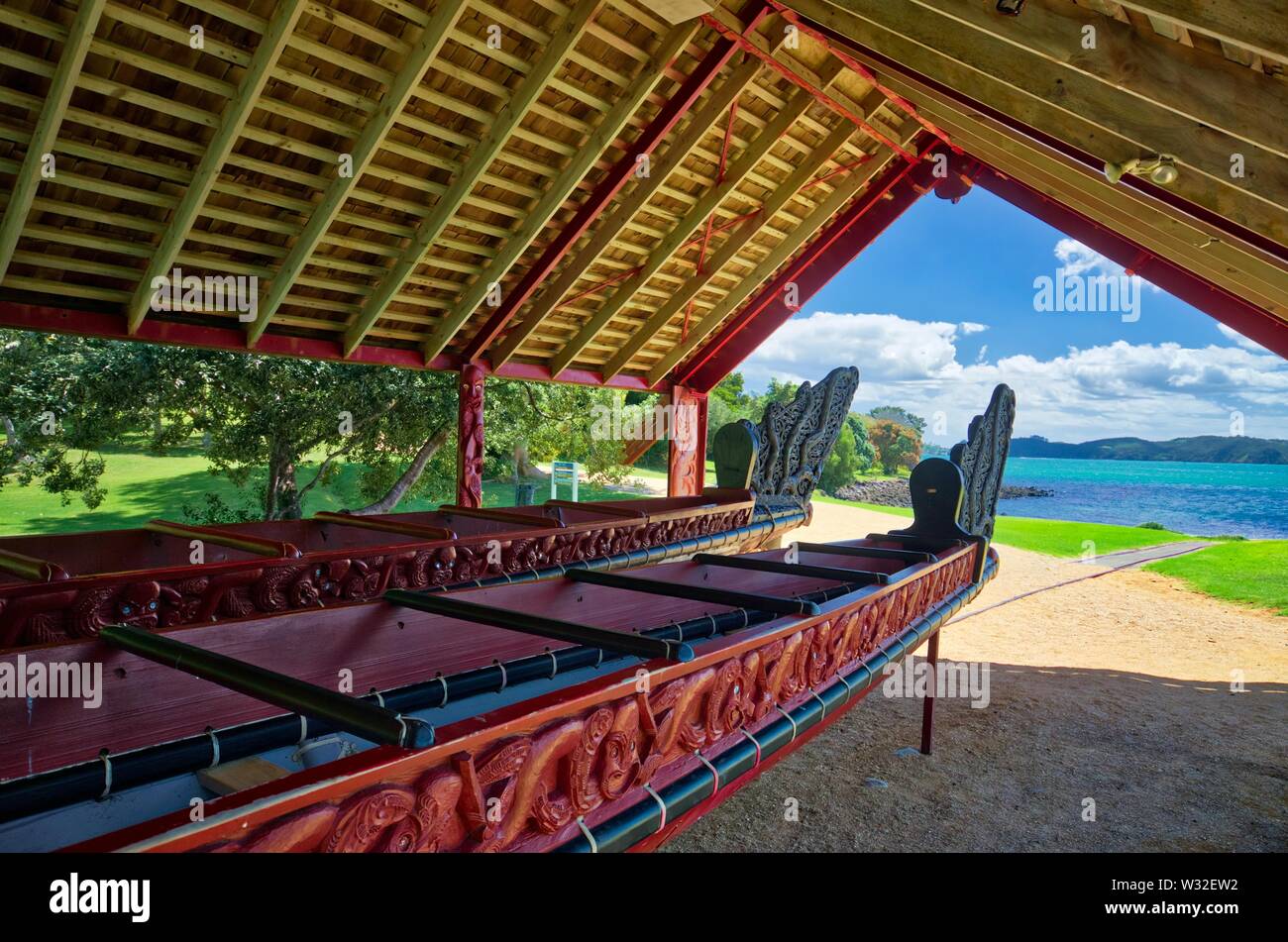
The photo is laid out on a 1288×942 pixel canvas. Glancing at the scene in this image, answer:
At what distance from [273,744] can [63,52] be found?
4.12 m

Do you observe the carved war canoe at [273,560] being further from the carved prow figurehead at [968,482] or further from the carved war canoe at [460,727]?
the carved prow figurehead at [968,482]

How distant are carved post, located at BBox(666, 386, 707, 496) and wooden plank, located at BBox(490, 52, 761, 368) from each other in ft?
9.82

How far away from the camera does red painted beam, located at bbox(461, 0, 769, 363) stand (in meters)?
5.91

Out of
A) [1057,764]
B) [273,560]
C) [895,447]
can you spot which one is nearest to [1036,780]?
[1057,764]

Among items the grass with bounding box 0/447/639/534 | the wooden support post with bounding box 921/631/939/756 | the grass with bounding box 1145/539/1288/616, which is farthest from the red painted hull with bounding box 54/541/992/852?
the grass with bounding box 1145/539/1288/616

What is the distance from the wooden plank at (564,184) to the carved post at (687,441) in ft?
12.1

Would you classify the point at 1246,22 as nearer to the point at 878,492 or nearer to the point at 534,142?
the point at 534,142

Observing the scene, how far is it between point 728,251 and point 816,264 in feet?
5.39

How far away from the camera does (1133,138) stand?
2.35 meters

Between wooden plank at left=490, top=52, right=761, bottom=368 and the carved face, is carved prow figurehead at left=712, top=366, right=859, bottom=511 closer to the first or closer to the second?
wooden plank at left=490, top=52, right=761, bottom=368

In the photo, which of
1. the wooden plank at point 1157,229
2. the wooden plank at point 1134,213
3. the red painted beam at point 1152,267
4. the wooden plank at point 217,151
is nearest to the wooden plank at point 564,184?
the wooden plank at point 1134,213

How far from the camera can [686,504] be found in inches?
196

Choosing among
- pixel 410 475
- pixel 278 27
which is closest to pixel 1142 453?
pixel 410 475

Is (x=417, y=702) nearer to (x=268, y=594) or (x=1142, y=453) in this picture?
(x=268, y=594)
